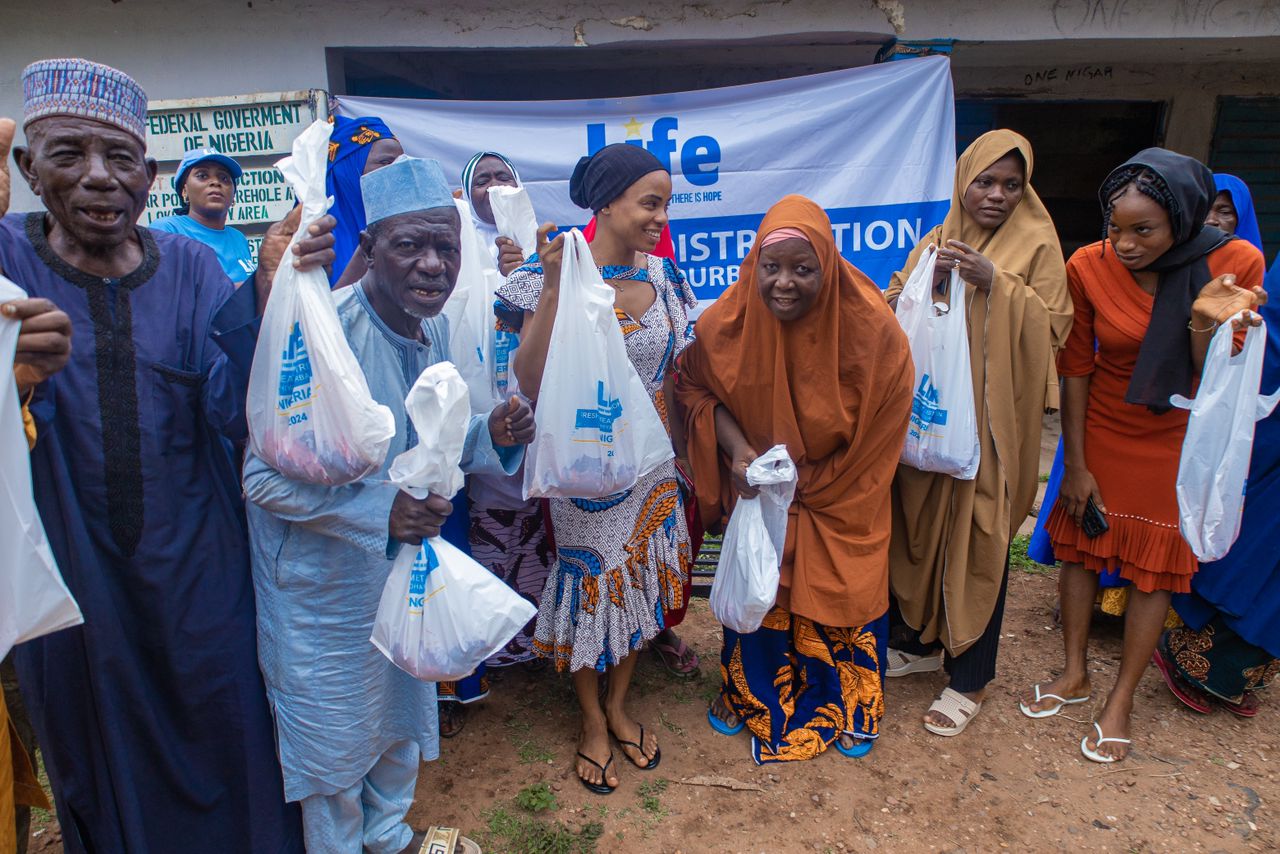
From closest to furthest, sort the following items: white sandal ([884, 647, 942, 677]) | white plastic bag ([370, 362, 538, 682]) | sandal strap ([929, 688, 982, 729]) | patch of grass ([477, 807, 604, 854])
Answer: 1. white plastic bag ([370, 362, 538, 682])
2. patch of grass ([477, 807, 604, 854])
3. sandal strap ([929, 688, 982, 729])
4. white sandal ([884, 647, 942, 677])

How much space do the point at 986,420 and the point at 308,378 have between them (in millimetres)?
2313

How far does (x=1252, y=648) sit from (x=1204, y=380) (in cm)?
130

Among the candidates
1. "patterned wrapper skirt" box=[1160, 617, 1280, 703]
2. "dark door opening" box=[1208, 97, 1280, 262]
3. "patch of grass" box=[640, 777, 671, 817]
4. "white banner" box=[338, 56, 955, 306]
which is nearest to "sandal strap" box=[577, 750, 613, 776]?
"patch of grass" box=[640, 777, 671, 817]

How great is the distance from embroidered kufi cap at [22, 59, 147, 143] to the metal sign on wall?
10.3 feet

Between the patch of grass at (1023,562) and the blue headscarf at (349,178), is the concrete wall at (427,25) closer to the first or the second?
the blue headscarf at (349,178)

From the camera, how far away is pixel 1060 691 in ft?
10.2

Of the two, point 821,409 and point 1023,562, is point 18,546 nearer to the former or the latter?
point 821,409

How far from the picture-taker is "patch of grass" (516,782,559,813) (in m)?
2.58

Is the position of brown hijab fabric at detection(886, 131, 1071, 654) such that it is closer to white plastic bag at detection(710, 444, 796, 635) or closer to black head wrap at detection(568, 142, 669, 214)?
white plastic bag at detection(710, 444, 796, 635)

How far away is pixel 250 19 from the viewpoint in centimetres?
448

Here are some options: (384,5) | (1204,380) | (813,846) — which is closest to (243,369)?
(813,846)

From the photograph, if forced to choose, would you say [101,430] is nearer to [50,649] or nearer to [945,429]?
[50,649]

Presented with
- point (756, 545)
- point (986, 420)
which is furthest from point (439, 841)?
point (986, 420)

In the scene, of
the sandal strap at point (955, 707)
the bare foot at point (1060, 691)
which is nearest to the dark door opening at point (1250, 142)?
the bare foot at point (1060, 691)
